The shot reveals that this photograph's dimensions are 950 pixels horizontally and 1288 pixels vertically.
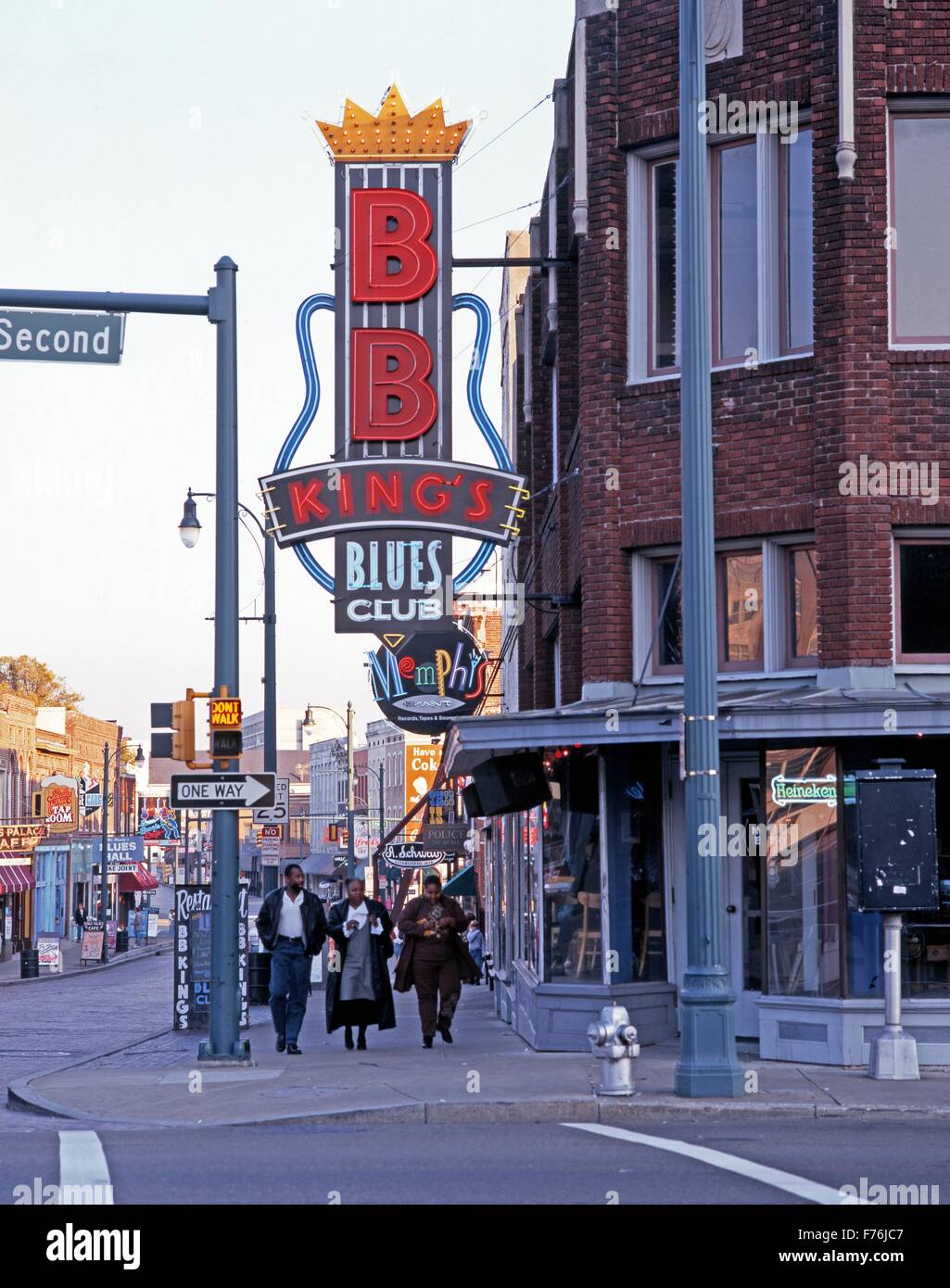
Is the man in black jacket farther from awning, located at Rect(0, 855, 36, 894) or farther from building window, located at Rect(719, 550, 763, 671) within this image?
awning, located at Rect(0, 855, 36, 894)

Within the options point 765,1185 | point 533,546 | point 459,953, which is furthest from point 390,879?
point 765,1185

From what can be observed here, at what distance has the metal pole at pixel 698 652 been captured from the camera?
13.6 metres

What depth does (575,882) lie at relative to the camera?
59.6ft

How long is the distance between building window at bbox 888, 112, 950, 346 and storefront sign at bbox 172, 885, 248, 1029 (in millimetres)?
12274

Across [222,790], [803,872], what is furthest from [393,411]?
[803,872]

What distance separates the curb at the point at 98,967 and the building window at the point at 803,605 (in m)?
33.5

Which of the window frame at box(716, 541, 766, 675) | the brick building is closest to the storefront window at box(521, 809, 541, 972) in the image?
the brick building

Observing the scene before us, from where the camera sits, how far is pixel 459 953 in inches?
778

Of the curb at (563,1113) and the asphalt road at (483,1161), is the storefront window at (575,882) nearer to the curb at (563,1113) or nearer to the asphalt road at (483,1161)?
the curb at (563,1113)

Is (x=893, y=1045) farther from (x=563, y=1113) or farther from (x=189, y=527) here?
(x=189, y=527)

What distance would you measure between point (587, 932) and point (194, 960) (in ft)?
29.5

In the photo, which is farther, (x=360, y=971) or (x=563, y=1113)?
(x=360, y=971)

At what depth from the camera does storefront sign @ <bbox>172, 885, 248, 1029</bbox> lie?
25.0 meters
